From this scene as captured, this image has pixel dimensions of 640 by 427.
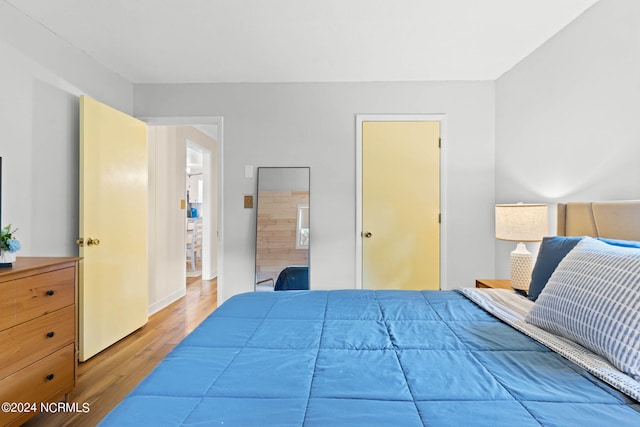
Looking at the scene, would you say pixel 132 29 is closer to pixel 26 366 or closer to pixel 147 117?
pixel 147 117

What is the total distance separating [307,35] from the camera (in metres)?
2.53

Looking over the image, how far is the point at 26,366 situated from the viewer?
1693mm

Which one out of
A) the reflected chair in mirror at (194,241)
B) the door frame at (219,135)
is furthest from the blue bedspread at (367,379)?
the reflected chair in mirror at (194,241)

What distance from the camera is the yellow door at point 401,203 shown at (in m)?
3.41

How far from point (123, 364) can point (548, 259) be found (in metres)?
2.95

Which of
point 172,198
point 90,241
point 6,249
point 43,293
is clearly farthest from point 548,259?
point 172,198

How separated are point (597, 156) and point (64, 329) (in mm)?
3411

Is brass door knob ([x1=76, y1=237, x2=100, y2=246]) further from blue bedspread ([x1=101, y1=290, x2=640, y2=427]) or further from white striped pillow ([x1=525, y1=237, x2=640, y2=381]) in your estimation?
white striped pillow ([x1=525, y1=237, x2=640, y2=381])

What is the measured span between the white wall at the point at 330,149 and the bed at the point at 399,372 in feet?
6.15

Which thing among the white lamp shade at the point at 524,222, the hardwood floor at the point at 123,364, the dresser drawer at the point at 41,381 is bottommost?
the hardwood floor at the point at 123,364

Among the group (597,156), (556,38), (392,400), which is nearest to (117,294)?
(392,400)

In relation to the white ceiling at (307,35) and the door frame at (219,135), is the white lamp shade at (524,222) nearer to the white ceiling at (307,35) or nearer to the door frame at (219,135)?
the white ceiling at (307,35)

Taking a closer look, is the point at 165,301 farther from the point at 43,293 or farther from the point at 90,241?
Result: the point at 43,293

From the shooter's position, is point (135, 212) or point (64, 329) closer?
point (64, 329)
